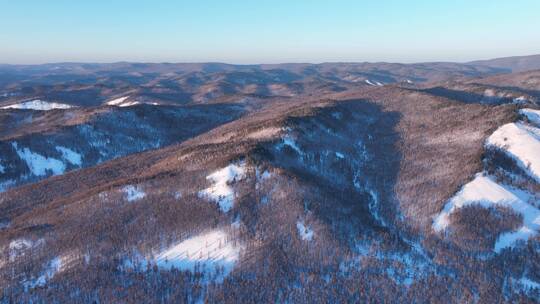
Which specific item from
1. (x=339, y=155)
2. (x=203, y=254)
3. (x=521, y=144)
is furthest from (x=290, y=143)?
(x=521, y=144)

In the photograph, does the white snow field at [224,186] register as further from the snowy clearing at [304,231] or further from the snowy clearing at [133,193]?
the snowy clearing at [304,231]

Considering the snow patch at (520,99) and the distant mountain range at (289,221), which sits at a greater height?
the snow patch at (520,99)

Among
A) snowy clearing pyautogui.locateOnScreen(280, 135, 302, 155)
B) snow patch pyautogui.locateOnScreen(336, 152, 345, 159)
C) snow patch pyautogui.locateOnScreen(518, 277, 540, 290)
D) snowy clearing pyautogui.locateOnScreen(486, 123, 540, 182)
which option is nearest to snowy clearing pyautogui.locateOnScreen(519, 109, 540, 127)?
snowy clearing pyautogui.locateOnScreen(486, 123, 540, 182)

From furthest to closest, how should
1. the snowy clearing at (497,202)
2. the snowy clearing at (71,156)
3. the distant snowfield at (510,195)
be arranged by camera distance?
the snowy clearing at (71,156) < the distant snowfield at (510,195) < the snowy clearing at (497,202)

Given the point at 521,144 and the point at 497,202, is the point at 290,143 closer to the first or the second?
the point at 497,202

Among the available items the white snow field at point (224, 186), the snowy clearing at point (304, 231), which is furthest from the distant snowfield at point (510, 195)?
the white snow field at point (224, 186)

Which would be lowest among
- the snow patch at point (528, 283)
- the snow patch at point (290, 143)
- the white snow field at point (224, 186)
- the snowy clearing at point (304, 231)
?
the snow patch at point (528, 283)

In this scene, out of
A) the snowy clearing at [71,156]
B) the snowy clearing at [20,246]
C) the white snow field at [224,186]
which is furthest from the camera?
the snowy clearing at [71,156]

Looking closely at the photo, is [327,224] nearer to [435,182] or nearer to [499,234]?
[499,234]

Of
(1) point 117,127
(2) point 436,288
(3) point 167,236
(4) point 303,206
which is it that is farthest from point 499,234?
(1) point 117,127
